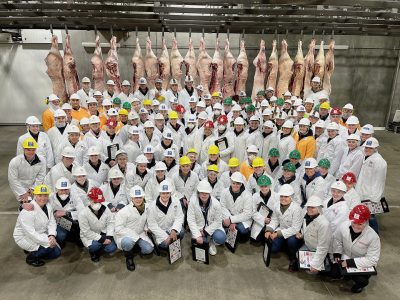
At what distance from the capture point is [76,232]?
17.0 feet

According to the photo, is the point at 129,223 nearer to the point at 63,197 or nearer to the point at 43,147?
the point at 63,197

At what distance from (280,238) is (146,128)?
349cm

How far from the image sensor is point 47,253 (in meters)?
4.73

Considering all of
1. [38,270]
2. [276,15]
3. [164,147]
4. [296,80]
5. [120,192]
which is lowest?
[38,270]

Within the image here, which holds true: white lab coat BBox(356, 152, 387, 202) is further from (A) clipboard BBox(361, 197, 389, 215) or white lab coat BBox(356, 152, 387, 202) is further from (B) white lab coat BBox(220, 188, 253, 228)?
(B) white lab coat BBox(220, 188, 253, 228)

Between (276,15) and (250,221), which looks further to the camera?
(276,15)

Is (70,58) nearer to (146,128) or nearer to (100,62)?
(100,62)

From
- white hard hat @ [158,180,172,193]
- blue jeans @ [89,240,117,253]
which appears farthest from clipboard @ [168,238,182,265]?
blue jeans @ [89,240,117,253]

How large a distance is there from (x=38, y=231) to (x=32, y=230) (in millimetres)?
158

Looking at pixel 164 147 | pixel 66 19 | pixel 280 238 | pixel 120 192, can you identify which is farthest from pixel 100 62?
pixel 280 238

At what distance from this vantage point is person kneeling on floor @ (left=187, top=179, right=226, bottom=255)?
198 inches

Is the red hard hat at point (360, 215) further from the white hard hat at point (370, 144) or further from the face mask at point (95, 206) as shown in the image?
the face mask at point (95, 206)

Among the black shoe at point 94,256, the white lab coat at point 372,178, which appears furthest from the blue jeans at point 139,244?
the white lab coat at point 372,178

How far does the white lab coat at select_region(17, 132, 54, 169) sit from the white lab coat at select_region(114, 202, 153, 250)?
7.78 ft
